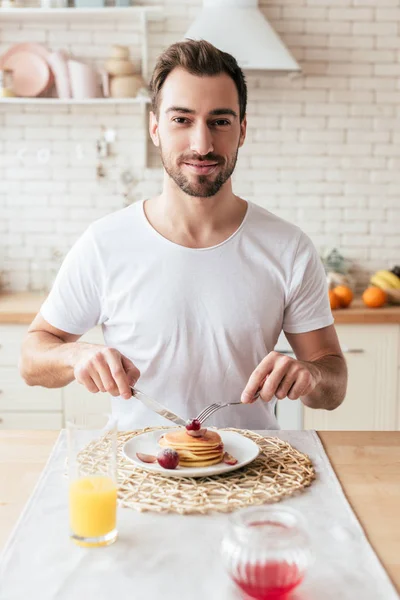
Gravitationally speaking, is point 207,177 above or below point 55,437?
above

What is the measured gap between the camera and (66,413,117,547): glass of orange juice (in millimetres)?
1123

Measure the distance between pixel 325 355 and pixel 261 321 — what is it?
0.19m

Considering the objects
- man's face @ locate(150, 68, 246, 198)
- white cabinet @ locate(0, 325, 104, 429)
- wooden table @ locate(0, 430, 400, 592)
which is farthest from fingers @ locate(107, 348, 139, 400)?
white cabinet @ locate(0, 325, 104, 429)

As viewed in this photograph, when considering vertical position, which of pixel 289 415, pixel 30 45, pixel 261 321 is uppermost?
pixel 30 45

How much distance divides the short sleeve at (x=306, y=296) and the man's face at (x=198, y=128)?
0.97ft

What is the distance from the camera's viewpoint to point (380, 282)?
3.63 metres

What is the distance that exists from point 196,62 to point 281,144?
6.40 ft

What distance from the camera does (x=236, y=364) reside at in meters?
1.96

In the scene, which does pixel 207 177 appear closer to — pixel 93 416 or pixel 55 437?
pixel 55 437

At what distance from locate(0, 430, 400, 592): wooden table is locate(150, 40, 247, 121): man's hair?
3.11 ft

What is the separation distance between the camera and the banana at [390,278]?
143 inches

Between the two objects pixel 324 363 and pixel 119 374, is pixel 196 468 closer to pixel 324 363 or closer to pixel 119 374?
pixel 119 374

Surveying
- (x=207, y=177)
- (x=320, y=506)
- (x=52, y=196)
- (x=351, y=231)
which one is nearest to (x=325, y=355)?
(x=207, y=177)

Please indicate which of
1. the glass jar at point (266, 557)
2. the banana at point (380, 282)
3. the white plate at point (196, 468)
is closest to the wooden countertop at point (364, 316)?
the banana at point (380, 282)
